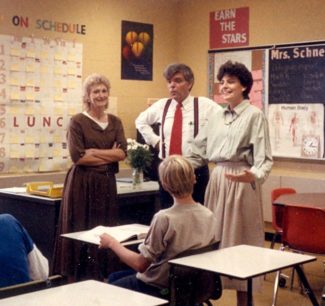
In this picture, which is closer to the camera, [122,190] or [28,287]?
[28,287]

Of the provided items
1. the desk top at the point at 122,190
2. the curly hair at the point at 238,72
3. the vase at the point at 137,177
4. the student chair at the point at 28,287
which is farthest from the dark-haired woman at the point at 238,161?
the student chair at the point at 28,287

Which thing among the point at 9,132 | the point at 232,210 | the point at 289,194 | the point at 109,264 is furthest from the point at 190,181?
the point at 9,132

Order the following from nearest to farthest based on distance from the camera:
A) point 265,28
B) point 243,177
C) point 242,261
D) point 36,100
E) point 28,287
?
1. point 28,287
2. point 242,261
3. point 243,177
4. point 36,100
5. point 265,28

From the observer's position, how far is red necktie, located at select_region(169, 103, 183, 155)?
441 centimetres

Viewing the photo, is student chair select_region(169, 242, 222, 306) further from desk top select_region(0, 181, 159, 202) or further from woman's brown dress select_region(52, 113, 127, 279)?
desk top select_region(0, 181, 159, 202)

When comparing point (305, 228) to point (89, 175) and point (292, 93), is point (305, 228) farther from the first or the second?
point (292, 93)

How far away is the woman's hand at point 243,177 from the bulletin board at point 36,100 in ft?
9.82

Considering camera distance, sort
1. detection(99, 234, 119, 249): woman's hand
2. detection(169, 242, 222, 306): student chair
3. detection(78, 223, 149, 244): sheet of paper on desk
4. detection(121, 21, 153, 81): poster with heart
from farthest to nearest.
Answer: detection(121, 21, 153, 81): poster with heart < detection(78, 223, 149, 244): sheet of paper on desk < detection(99, 234, 119, 249): woman's hand < detection(169, 242, 222, 306): student chair

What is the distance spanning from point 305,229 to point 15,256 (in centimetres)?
241

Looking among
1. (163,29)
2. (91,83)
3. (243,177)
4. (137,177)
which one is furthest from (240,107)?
(163,29)

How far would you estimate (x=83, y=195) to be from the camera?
174 inches

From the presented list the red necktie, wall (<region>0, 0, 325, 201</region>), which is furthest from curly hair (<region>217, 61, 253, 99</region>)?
wall (<region>0, 0, 325, 201</region>)

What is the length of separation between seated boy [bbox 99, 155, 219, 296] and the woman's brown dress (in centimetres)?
137

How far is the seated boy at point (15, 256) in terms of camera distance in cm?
254
